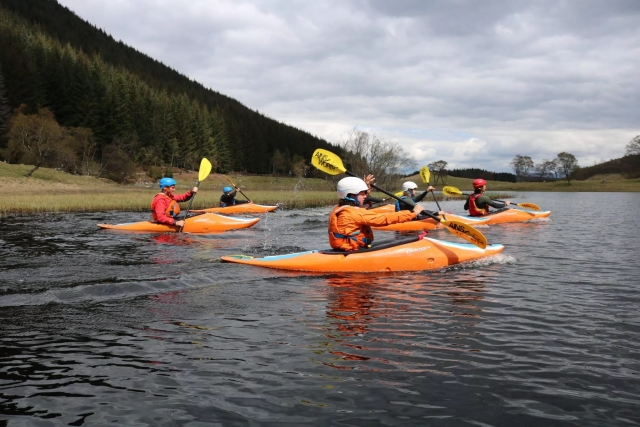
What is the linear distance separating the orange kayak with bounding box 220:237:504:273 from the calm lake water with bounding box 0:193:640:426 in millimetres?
310

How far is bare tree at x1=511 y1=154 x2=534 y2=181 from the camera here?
422 feet

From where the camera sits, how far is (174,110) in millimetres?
86938

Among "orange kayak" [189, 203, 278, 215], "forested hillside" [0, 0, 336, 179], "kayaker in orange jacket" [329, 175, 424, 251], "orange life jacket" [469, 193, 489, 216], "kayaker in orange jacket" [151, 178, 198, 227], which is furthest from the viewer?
"forested hillside" [0, 0, 336, 179]

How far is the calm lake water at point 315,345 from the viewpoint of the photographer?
158 inches

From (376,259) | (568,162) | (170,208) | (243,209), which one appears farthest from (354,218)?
(568,162)

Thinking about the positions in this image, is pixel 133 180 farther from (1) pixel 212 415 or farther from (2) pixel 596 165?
(2) pixel 596 165

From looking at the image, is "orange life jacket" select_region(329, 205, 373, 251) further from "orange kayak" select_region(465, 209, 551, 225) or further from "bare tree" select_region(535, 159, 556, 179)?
"bare tree" select_region(535, 159, 556, 179)

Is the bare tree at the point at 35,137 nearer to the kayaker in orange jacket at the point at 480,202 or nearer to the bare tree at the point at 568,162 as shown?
the kayaker in orange jacket at the point at 480,202

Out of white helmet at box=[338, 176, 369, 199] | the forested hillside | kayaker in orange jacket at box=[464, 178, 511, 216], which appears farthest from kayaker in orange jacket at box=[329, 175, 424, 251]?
the forested hillside

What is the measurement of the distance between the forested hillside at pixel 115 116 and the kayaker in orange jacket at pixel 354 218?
51363 mm

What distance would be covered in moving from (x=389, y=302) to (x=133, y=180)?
191 ft

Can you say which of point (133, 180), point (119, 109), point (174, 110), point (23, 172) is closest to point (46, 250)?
point (23, 172)

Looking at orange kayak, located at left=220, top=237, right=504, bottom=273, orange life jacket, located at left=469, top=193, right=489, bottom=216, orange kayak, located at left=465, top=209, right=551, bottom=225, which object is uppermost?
orange life jacket, located at left=469, top=193, right=489, bottom=216

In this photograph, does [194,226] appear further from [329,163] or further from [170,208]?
[329,163]
